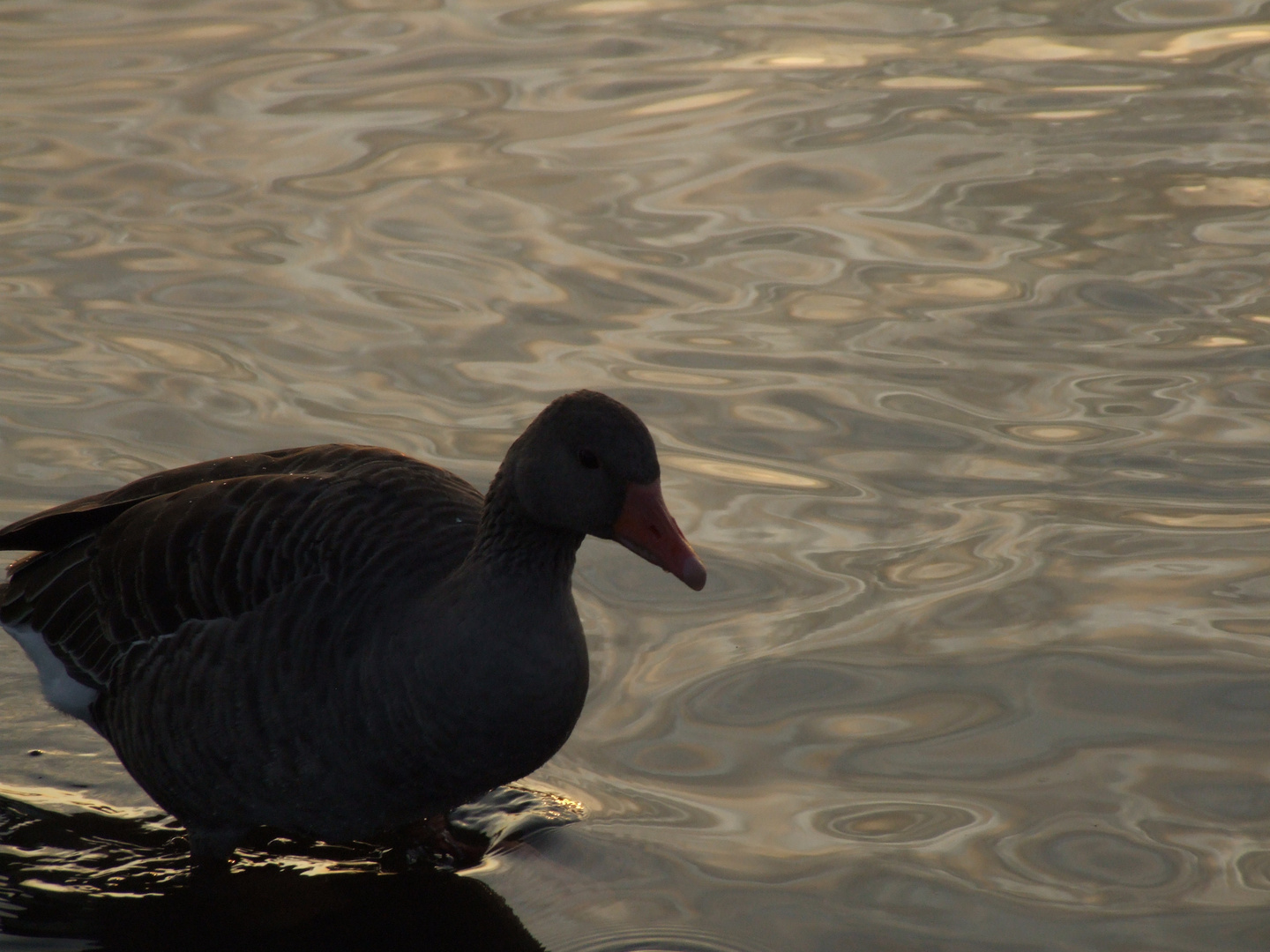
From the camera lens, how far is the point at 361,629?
589 centimetres

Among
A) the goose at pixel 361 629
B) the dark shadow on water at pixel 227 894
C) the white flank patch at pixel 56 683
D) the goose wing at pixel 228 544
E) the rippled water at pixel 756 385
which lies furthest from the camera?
the white flank patch at pixel 56 683

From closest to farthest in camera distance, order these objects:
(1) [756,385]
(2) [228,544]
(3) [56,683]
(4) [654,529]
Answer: (4) [654,529] < (2) [228,544] < (3) [56,683] < (1) [756,385]

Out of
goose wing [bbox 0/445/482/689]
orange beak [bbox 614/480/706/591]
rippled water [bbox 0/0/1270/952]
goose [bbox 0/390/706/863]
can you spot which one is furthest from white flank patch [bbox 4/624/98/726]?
orange beak [bbox 614/480/706/591]

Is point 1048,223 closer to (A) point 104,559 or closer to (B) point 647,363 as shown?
(B) point 647,363

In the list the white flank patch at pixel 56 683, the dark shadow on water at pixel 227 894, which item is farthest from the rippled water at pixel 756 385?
the white flank patch at pixel 56 683

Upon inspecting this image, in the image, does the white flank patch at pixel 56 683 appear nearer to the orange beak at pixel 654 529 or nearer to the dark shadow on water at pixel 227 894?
the dark shadow on water at pixel 227 894

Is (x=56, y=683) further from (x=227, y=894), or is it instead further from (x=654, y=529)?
(x=654, y=529)

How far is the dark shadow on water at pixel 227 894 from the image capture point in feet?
19.6

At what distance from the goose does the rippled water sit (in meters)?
0.56

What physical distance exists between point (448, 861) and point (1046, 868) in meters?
2.48

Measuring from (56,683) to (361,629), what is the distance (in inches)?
71.4

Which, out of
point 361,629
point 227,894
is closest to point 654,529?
point 361,629

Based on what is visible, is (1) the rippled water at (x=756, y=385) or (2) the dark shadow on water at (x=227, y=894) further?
(1) the rippled water at (x=756, y=385)

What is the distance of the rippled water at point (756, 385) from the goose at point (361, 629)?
563mm
